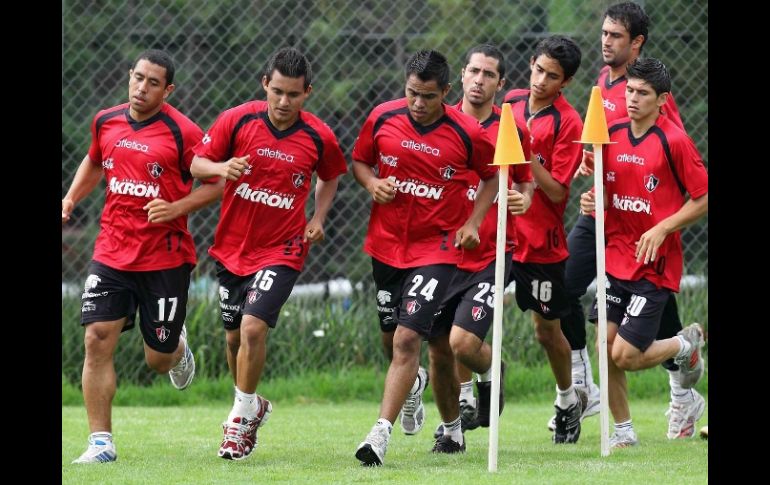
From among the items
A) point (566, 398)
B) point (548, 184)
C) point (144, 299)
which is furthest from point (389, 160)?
point (566, 398)

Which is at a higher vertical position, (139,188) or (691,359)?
(139,188)

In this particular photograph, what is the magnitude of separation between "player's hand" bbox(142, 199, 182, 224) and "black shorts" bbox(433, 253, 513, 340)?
1.60m

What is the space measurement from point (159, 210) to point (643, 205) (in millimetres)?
2763

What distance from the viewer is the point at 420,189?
284 inches

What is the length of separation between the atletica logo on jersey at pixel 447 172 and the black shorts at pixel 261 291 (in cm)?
98

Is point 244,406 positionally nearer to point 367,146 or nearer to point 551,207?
point 367,146

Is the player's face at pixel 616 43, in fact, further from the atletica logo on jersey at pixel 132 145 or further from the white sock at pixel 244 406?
the white sock at pixel 244 406

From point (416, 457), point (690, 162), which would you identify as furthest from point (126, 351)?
point (690, 162)

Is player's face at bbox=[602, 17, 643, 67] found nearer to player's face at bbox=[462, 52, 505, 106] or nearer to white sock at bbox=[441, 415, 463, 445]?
player's face at bbox=[462, 52, 505, 106]

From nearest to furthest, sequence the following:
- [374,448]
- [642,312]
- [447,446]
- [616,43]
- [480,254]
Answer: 1. [374,448]
2. [480,254]
3. [447,446]
4. [642,312]
5. [616,43]

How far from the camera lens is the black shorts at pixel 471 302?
7180 millimetres

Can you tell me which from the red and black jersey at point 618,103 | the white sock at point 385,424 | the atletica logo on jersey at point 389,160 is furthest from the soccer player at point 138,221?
the red and black jersey at point 618,103

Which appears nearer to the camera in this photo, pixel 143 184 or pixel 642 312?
pixel 143 184
